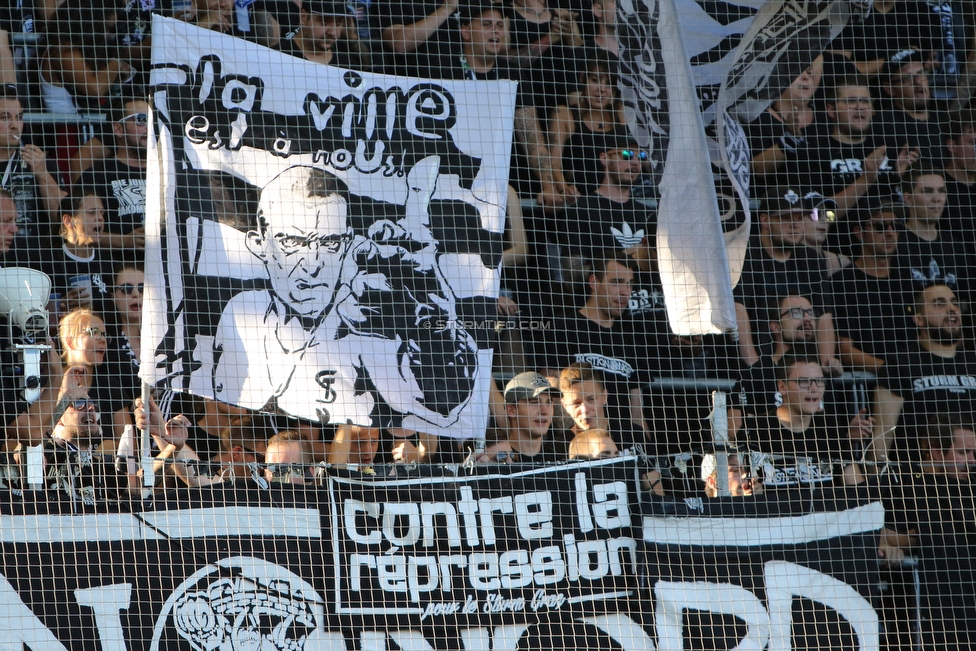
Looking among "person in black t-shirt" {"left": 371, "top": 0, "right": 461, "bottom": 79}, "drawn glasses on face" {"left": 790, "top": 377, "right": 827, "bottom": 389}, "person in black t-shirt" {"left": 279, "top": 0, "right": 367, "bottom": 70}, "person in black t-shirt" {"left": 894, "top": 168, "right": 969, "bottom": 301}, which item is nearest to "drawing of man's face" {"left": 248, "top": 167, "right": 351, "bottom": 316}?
"person in black t-shirt" {"left": 279, "top": 0, "right": 367, "bottom": 70}

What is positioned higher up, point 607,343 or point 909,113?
point 909,113

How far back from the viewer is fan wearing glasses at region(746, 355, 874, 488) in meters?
5.01

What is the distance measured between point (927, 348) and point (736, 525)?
156 centimetres

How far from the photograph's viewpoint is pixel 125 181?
4867 millimetres

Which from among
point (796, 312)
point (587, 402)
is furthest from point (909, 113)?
point (587, 402)

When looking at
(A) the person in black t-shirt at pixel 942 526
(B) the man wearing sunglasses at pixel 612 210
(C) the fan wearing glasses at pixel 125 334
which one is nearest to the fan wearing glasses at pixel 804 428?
(A) the person in black t-shirt at pixel 942 526

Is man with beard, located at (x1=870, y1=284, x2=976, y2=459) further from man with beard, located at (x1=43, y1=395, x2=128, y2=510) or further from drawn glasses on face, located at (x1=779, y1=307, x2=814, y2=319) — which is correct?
man with beard, located at (x1=43, y1=395, x2=128, y2=510)

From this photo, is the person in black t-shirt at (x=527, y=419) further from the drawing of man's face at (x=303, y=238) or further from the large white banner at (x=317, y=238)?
the drawing of man's face at (x=303, y=238)

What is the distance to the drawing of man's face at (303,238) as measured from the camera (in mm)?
4660

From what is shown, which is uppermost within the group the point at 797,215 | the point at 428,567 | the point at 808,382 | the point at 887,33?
the point at 887,33

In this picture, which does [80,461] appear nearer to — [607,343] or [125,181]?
[125,181]

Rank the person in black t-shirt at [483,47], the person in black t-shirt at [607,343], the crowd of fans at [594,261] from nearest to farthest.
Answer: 1. the crowd of fans at [594,261]
2. the person in black t-shirt at [607,343]
3. the person in black t-shirt at [483,47]

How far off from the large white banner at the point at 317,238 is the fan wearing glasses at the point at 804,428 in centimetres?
130

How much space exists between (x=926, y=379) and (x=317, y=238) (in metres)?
2.80
